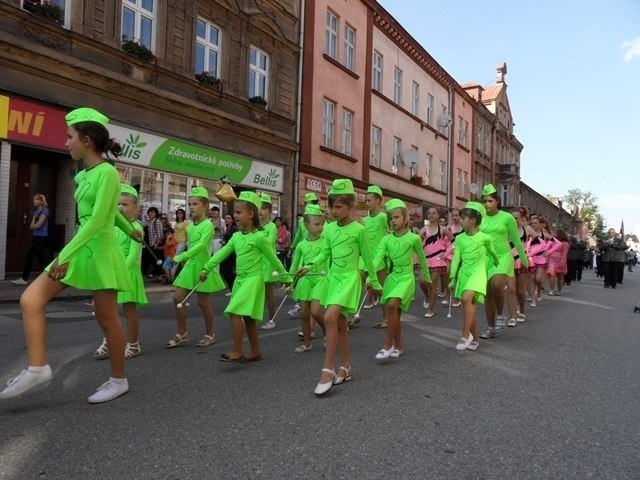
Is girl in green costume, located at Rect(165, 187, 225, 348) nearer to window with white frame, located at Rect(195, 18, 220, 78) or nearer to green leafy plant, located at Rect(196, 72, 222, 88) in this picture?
green leafy plant, located at Rect(196, 72, 222, 88)

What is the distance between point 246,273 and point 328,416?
1.91m

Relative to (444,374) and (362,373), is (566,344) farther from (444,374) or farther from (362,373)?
(362,373)

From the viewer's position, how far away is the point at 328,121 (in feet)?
74.0

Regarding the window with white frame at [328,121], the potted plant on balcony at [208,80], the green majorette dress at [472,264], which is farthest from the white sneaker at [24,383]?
the window with white frame at [328,121]

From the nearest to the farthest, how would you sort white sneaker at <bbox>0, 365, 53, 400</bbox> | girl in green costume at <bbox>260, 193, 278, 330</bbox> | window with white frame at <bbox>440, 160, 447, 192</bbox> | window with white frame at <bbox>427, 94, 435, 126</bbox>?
1. white sneaker at <bbox>0, 365, 53, 400</bbox>
2. girl in green costume at <bbox>260, 193, 278, 330</bbox>
3. window with white frame at <bbox>427, 94, 435, 126</bbox>
4. window with white frame at <bbox>440, 160, 447, 192</bbox>

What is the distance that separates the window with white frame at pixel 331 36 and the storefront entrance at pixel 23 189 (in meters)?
12.4

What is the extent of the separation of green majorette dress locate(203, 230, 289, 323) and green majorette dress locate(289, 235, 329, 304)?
618mm

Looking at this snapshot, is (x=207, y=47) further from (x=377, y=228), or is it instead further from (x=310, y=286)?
(x=310, y=286)

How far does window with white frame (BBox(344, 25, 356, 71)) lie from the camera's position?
23.8 m

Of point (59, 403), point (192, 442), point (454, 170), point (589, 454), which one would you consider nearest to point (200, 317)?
point (59, 403)

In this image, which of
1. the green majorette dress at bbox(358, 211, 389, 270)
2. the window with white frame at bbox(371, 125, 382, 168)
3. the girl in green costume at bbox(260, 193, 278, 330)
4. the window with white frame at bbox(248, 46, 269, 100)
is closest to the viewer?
the girl in green costume at bbox(260, 193, 278, 330)

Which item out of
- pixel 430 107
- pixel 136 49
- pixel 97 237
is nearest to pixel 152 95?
pixel 136 49

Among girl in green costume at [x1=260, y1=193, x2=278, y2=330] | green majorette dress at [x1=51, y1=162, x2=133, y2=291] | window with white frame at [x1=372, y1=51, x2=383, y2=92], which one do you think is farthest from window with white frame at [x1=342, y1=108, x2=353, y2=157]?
green majorette dress at [x1=51, y1=162, x2=133, y2=291]

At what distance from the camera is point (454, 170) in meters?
36.6
